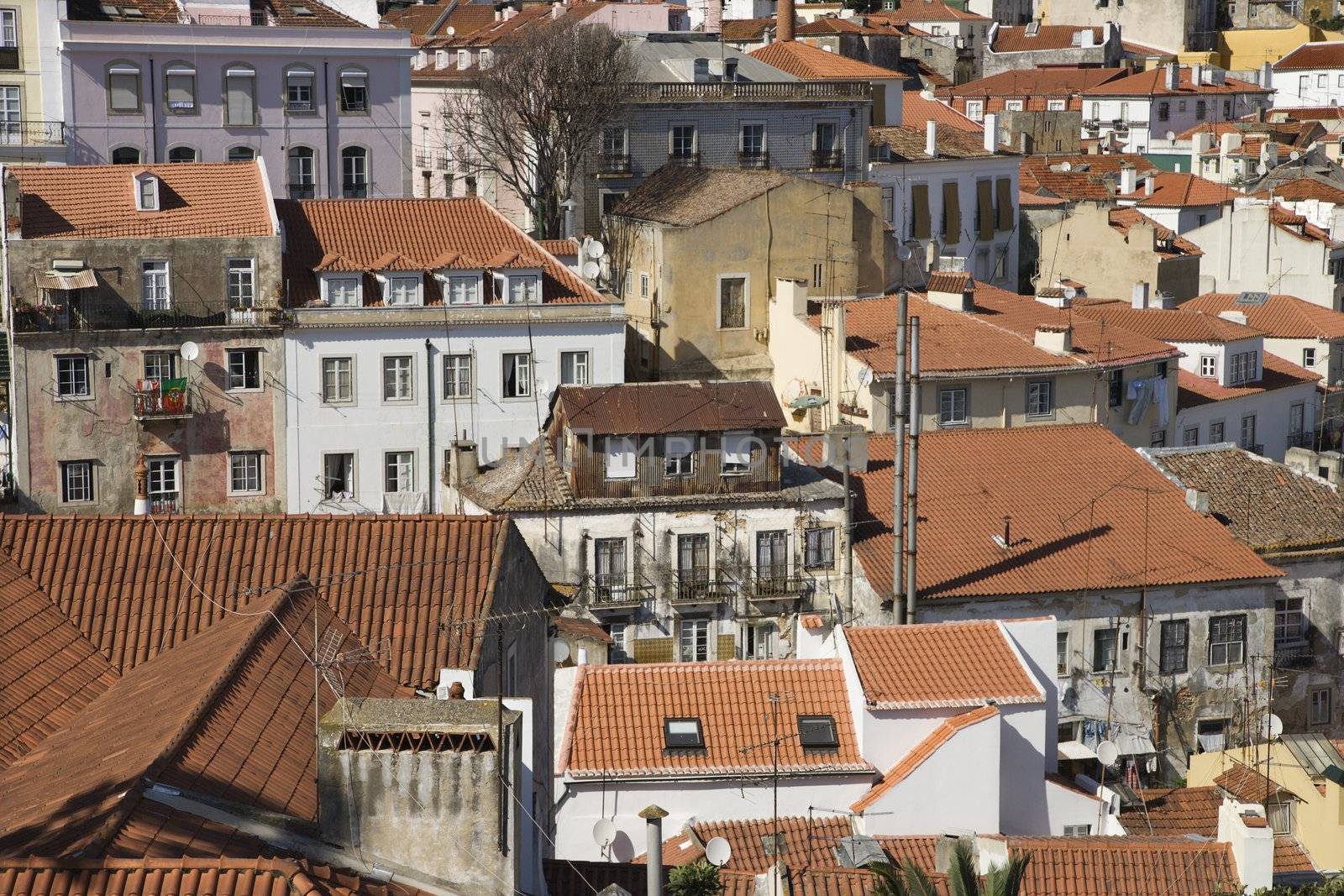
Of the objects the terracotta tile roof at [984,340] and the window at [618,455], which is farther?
the terracotta tile roof at [984,340]

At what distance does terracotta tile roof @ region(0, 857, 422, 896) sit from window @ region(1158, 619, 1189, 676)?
98.1 ft

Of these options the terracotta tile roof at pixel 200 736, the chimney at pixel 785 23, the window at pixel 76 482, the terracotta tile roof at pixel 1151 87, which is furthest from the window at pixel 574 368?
the terracotta tile roof at pixel 1151 87

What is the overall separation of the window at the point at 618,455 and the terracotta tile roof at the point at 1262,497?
1192 centimetres

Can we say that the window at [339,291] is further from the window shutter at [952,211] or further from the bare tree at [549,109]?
the window shutter at [952,211]

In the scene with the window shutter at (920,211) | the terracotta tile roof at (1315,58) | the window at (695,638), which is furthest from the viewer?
the terracotta tile roof at (1315,58)

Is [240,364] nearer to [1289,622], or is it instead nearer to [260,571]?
[1289,622]

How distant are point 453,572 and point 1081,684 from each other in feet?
70.0

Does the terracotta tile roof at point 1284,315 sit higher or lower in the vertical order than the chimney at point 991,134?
lower

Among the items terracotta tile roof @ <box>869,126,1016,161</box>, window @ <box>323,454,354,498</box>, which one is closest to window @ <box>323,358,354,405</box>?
window @ <box>323,454,354,498</box>

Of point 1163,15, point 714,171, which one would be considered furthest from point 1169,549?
point 1163,15

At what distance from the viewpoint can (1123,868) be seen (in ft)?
76.2

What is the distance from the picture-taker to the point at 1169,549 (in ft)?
133

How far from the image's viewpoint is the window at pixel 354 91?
62.0m

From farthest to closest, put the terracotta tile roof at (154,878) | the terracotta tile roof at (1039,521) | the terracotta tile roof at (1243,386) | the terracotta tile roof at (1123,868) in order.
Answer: the terracotta tile roof at (1243,386) → the terracotta tile roof at (1039,521) → the terracotta tile roof at (1123,868) → the terracotta tile roof at (154,878)
